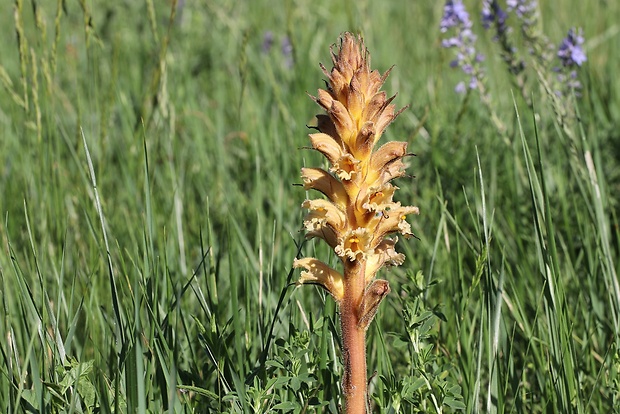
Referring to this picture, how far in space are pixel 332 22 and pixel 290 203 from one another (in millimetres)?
3442

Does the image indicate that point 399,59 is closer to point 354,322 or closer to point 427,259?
point 427,259

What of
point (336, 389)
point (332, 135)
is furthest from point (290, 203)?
point (332, 135)

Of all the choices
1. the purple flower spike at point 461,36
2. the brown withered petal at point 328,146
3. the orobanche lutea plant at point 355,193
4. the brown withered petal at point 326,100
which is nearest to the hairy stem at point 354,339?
the orobanche lutea plant at point 355,193

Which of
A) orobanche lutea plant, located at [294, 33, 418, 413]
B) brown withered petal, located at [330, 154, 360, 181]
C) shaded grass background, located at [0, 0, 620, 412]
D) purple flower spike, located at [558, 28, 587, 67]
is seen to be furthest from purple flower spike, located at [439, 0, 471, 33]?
brown withered petal, located at [330, 154, 360, 181]

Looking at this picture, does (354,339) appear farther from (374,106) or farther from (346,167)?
(374,106)

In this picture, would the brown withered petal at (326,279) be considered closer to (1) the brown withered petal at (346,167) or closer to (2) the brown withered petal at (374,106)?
(1) the brown withered petal at (346,167)

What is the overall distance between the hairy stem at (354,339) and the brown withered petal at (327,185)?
15 centimetres

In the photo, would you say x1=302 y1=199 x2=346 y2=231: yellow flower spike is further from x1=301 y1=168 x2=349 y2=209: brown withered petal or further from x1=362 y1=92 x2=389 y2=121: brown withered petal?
x1=362 y1=92 x2=389 y2=121: brown withered petal

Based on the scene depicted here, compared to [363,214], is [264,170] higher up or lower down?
higher up

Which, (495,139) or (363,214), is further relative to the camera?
(495,139)

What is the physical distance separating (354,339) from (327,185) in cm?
36

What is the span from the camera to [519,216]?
10.5ft

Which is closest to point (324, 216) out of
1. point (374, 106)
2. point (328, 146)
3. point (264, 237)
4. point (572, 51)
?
point (328, 146)

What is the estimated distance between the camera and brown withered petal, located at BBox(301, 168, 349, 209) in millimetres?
1691
